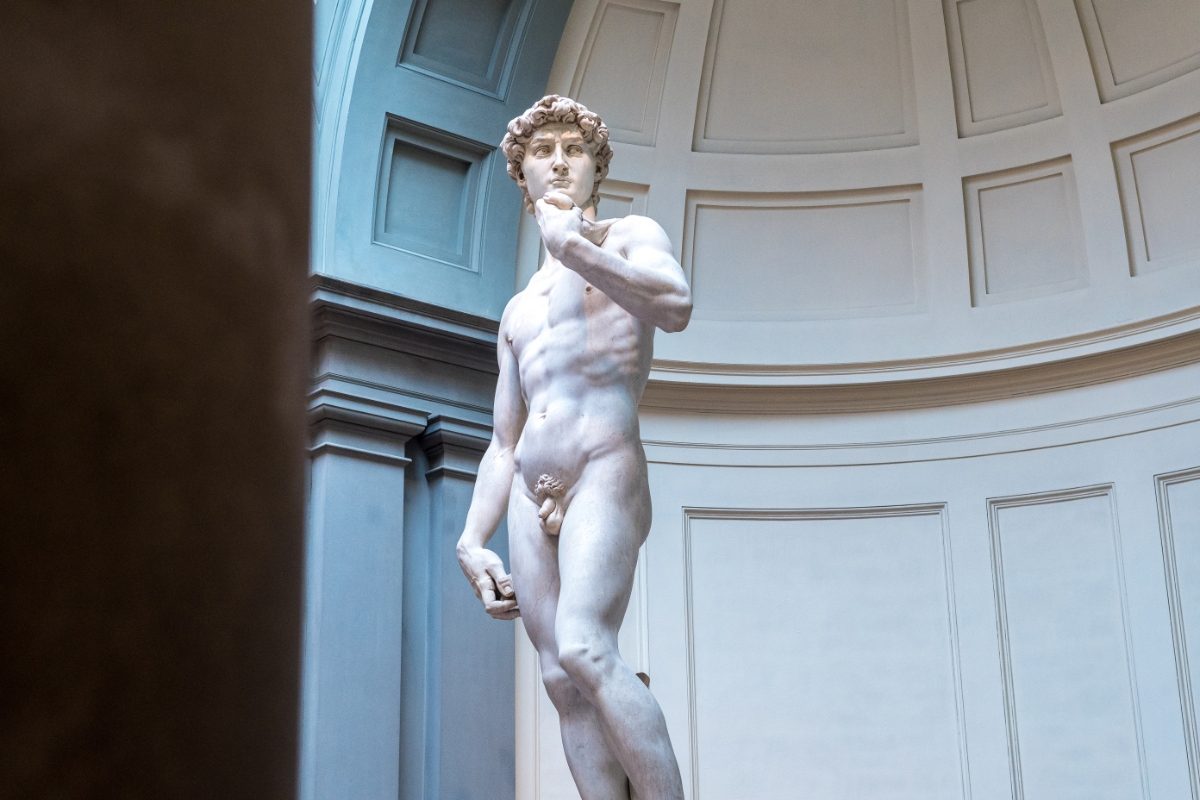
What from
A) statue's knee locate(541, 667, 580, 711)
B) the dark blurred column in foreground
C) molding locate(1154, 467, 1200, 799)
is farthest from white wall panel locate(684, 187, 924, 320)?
the dark blurred column in foreground

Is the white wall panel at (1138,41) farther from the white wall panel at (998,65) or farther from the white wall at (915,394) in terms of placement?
the white wall panel at (998,65)

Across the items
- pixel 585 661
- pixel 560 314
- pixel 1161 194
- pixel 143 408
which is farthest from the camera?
pixel 1161 194

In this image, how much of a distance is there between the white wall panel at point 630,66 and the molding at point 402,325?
5.18 ft

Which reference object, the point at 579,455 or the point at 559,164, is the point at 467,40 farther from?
the point at 579,455

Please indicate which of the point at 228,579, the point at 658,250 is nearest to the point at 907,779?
the point at 658,250

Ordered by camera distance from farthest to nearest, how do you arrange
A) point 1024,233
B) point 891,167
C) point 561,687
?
point 891,167, point 1024,233, point 561,687

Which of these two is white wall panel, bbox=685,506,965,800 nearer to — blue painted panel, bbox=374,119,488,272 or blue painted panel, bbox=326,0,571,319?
blue painted panel, bbox=326,0,571,319

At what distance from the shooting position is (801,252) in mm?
8016

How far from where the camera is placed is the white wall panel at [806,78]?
26.1 ft

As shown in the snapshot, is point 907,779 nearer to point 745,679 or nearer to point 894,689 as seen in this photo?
point 894,689

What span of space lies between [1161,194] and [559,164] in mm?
4418

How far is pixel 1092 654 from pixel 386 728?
3310 mm

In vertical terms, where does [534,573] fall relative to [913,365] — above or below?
below

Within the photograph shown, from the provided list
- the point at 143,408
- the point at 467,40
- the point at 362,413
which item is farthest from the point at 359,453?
the point at 143,408
